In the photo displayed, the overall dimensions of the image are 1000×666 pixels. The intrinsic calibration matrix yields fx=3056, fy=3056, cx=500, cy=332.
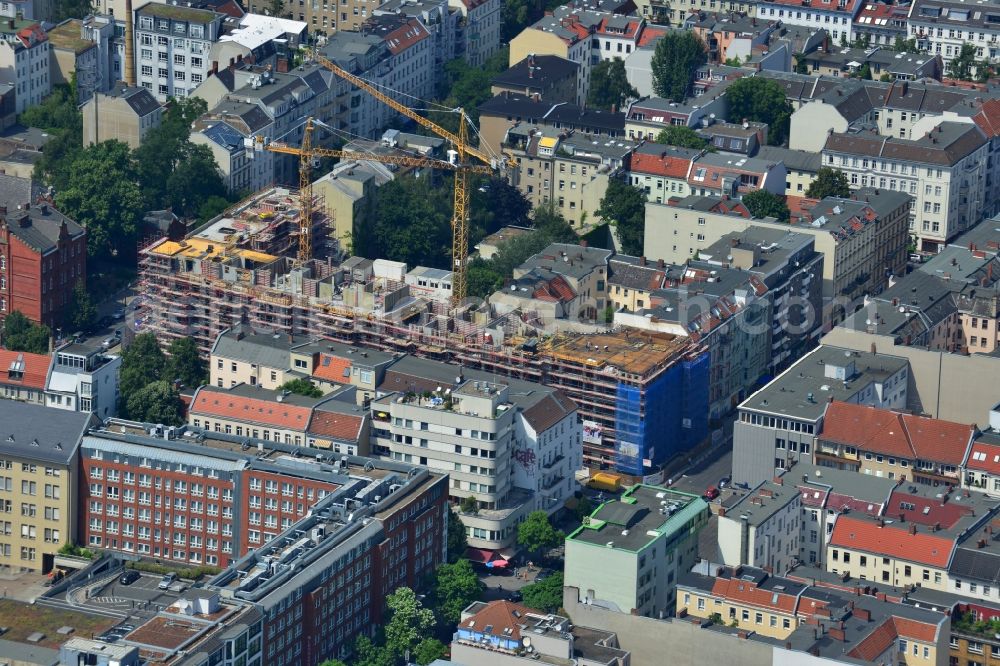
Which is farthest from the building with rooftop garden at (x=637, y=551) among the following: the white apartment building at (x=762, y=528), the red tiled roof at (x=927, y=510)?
the red tiled roof at (x=927, y=510)

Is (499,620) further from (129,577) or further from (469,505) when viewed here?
(129,577)

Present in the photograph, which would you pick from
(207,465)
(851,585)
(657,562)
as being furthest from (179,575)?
(851,585)

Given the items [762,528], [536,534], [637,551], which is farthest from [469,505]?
[762,528]

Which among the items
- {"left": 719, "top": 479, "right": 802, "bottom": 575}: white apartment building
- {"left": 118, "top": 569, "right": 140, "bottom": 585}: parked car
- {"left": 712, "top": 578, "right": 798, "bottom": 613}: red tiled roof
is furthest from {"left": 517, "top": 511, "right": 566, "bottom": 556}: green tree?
{"left": 118, "top": 569, "right": 140, "bottom": 585}: parked car

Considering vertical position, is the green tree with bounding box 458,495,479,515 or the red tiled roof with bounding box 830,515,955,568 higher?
the red tiled roof with bounding box 830,515,955,568

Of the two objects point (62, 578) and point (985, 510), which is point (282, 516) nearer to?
point (62, 578)

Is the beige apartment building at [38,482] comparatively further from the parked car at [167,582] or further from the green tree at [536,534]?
the green tree at [536,534]

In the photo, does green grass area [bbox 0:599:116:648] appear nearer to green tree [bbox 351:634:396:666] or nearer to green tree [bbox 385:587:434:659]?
green tree [bbox 351:634:396:666]
